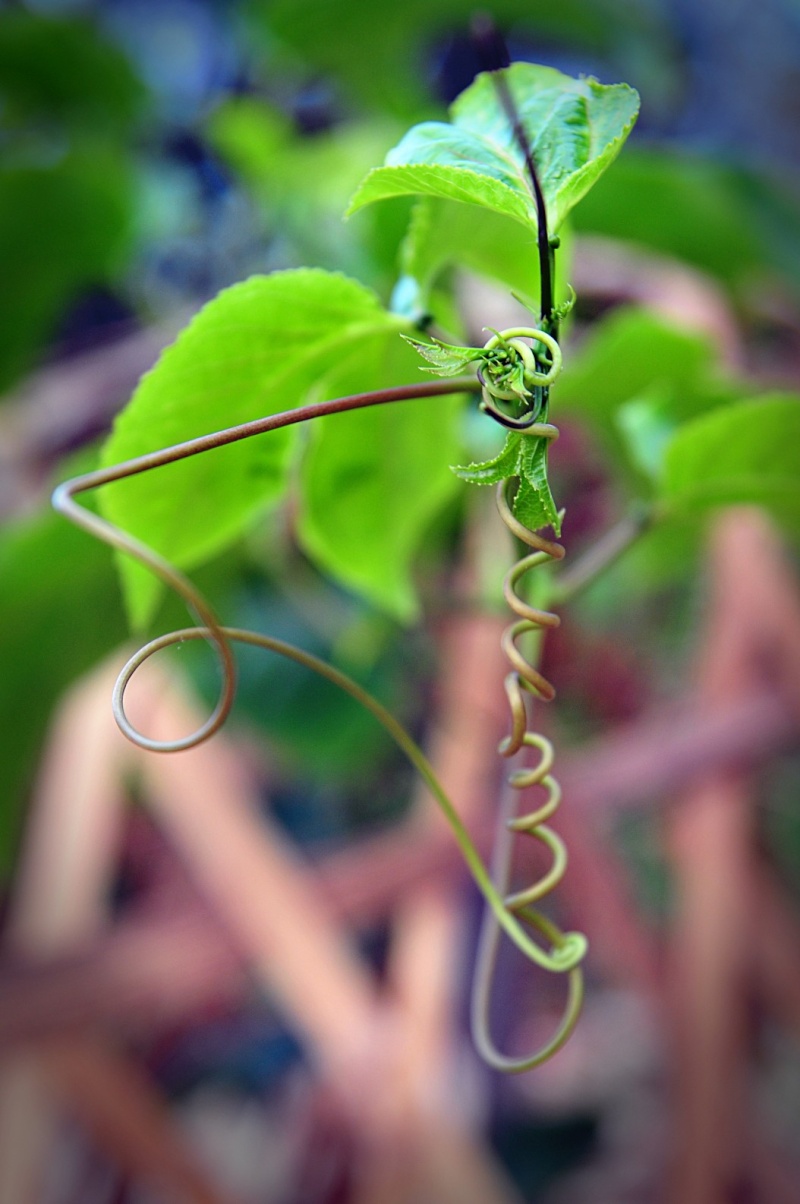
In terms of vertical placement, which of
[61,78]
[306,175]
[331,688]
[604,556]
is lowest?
[331,688]

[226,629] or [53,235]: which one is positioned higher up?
[53,235]

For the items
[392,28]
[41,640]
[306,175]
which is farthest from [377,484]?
[392,28]

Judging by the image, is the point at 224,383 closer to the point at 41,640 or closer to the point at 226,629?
the point at 226,629

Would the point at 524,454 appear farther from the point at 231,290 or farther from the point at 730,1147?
the point at 730,1147

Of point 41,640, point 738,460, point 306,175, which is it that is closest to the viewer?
point 738,460

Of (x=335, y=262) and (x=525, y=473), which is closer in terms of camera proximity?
(x=525, y=473)

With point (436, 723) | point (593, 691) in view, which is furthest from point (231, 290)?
point (593, 691)

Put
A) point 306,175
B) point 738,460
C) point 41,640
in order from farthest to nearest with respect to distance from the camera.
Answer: point 306,175
point 41,640
point 738,460
